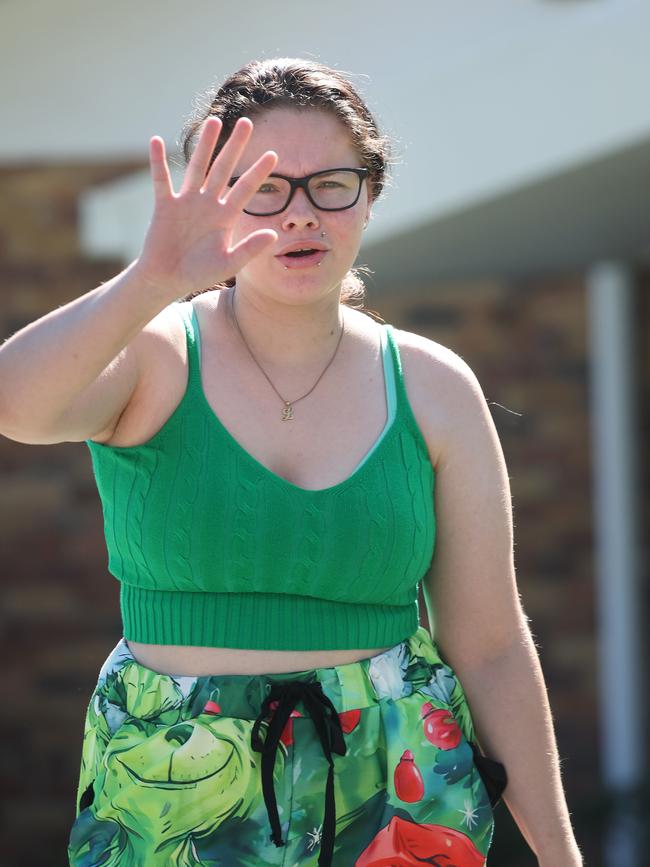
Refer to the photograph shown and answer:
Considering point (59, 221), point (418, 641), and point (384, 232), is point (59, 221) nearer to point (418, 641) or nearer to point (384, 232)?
point (384, 232)

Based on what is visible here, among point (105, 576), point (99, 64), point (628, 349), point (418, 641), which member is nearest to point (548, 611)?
point (628, 349)

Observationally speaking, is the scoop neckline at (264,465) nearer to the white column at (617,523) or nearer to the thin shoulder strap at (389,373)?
the thin shoulder strap at (389,373)

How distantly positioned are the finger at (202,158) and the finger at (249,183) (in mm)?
40

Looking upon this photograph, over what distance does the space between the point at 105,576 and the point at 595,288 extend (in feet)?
7.29

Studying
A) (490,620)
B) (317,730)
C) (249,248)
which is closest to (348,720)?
(317,730)

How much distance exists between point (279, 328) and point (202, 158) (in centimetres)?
38

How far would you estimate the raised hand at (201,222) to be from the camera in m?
1.65

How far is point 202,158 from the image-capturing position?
168 centimetres

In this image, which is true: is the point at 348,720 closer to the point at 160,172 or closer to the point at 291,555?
the point at 291,555

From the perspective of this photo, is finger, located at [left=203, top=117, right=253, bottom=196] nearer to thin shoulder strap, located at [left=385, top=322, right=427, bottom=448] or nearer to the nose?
the nose

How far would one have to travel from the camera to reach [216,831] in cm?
184

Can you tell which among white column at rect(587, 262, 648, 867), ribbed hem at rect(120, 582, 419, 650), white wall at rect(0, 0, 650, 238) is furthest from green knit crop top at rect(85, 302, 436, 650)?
white column at rect(587, 262, 648, 867)

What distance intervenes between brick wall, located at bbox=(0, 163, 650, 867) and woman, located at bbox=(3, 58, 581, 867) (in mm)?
3314

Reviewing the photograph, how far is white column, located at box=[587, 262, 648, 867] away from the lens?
554cm
